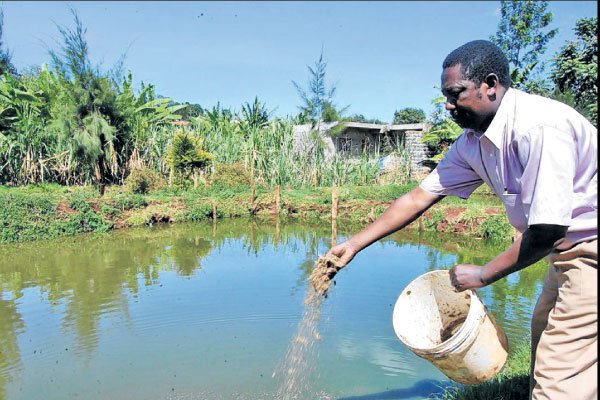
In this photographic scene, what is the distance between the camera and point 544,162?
134 centimetres

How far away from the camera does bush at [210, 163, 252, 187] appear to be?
13.1 m

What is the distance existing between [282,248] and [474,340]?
6787 mm

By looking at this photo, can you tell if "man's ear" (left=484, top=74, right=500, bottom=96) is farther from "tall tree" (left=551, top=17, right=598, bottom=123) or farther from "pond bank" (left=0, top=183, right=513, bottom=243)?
"tall tree" (left=551, top=17, right=598, bottom=123)

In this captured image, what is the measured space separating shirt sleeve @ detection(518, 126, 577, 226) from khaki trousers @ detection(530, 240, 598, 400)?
21 cm

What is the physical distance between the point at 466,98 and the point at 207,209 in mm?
10374

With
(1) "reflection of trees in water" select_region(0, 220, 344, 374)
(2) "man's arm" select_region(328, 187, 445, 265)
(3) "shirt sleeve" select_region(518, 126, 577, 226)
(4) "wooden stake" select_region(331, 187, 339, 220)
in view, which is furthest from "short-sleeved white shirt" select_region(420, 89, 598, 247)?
(4) "wooden stake" select_region(331, 187, 339, 220)

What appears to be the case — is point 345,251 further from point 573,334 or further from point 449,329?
point 573,334

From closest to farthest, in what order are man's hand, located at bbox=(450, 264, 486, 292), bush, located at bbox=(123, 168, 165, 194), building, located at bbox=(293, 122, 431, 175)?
man's hand, located at bbox=(450, 264, 486, 292)
bush, located at bbox=(123, 168, 165, 194)
building, located at bbox=(293, 122, 431, 175)

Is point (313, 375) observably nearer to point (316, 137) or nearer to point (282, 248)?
point (282, 248)

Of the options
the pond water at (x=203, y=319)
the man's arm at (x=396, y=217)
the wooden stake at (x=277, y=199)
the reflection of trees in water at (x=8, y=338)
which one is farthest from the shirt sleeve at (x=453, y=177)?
the wooden stake at (x=277, y=199)

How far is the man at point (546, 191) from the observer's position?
136 centimetres

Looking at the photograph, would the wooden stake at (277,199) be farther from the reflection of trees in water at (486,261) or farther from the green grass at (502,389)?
the green grass at (502,389)

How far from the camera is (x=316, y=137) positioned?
1496 centimetres

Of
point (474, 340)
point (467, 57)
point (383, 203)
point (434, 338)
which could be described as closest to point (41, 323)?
point (434, 338)
